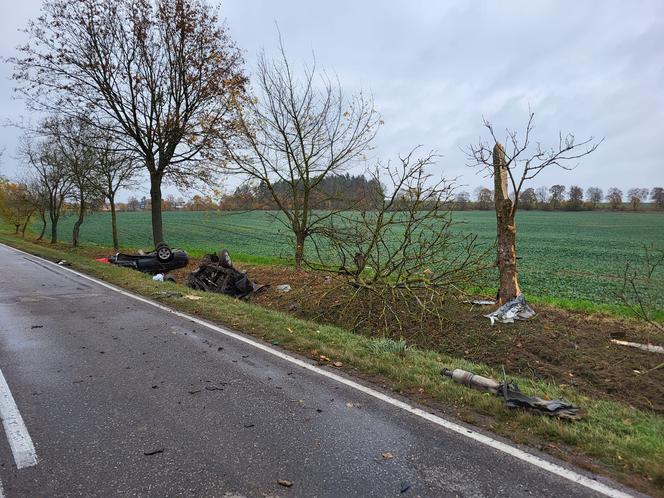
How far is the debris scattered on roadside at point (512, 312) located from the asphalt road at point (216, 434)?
3.49 m

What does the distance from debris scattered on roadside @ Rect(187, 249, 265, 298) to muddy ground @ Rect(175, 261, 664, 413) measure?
8.13 ft

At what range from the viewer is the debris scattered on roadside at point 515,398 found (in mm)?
3918

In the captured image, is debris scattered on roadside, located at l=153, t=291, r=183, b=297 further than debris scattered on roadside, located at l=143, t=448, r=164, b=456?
Yes

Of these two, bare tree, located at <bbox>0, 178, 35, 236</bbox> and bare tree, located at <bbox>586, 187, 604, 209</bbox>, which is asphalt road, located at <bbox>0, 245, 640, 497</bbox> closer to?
bare tree, located at <bbox>0, 178, 35, 236</bbox>

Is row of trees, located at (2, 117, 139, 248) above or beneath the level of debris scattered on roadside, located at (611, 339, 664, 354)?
above

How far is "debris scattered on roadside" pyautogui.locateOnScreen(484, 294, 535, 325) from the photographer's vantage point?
689 centimetres

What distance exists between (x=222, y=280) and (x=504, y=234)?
706 centimetres

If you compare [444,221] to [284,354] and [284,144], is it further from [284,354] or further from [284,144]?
[284,144]

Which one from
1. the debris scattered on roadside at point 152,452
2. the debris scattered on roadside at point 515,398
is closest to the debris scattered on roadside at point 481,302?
the debris scattered on roadside at point 515,398

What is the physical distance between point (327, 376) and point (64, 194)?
29342mm

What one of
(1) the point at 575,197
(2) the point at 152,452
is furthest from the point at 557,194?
(2) the point at 152,452

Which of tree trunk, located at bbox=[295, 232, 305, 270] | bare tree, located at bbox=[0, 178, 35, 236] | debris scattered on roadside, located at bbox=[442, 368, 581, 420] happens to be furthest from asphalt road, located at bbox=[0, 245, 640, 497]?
bare tree, located at bbox=[0, 178, 35, 236]

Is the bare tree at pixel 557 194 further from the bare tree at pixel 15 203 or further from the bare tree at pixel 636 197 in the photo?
the bare tree at pixel 15 203

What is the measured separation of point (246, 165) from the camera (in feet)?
43.3
